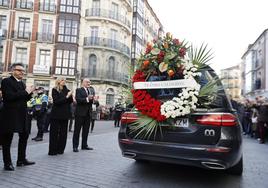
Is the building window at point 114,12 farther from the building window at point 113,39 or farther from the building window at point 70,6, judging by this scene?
the building window at point 70,6

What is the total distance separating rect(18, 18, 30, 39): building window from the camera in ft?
106

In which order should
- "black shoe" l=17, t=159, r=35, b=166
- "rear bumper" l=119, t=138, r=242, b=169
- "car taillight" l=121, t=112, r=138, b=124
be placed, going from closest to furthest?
"rear bumper" l=119, t=138, r=242, b=169
"car taillight" l=121, t=112, r=138, b=124
"black shoe" l=17, t=159, r=35, b=166

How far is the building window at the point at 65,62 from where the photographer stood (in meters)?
32.3

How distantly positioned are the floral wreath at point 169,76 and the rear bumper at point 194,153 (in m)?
0.29

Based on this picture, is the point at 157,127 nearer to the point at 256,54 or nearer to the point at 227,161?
the point at 227,161

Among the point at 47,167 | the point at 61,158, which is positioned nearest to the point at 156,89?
the point at 47,167

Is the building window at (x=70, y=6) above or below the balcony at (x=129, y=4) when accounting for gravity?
below

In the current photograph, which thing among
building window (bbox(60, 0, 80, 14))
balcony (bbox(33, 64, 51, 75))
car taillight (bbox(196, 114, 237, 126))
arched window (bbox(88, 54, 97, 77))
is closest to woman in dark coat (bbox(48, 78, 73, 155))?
car taillight (bbox(196, 114, 237, 126))

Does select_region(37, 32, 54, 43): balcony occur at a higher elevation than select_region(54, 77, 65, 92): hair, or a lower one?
higher

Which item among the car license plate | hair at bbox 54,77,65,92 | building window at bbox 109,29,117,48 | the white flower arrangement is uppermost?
building window at bbox 109,29,117,48

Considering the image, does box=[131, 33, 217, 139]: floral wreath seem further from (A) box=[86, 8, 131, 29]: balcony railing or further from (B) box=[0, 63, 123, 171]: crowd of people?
(A) box=[86, 8, 131, 29]: balcony railing

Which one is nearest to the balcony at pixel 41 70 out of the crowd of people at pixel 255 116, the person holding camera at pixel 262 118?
the crowd of people at pixel 255 116

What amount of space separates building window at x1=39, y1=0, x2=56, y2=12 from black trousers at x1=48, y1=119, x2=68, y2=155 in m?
29.9

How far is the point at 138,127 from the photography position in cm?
424
